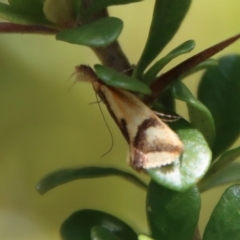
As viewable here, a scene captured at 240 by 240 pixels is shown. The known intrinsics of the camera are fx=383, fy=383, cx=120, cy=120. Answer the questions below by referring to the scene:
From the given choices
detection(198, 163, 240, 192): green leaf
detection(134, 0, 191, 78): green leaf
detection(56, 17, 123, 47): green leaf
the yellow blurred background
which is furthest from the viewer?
the yellow blurred background

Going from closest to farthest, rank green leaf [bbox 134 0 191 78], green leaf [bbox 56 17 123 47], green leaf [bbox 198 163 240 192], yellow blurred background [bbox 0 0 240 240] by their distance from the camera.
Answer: green leaf [bbox 56 17 123 47]
green leaf [bbox 134 0 191 78]
green leaf [bbox 198 163 240 192]
yellow blurred background [bbox 0 0 240 240]

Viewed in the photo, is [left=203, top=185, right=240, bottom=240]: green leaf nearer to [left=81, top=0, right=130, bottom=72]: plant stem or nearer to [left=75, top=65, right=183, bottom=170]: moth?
[left=75, top=65, right=183, bottom=170]: moth

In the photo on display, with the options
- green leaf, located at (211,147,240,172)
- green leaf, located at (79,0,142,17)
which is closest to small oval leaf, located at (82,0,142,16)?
green leaf, located at (79,0,142,17)

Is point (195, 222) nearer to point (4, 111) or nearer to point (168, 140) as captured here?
point (168, 140)

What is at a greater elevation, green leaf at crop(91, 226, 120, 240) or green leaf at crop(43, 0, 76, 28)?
green leaf at crop(43, 0, 76, 28)

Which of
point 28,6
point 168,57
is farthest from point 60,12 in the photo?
point 168,57

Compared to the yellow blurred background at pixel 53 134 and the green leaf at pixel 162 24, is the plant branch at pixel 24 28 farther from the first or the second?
the yellow blurred background at pixel 53 134

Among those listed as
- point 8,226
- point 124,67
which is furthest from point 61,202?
point 124,67
